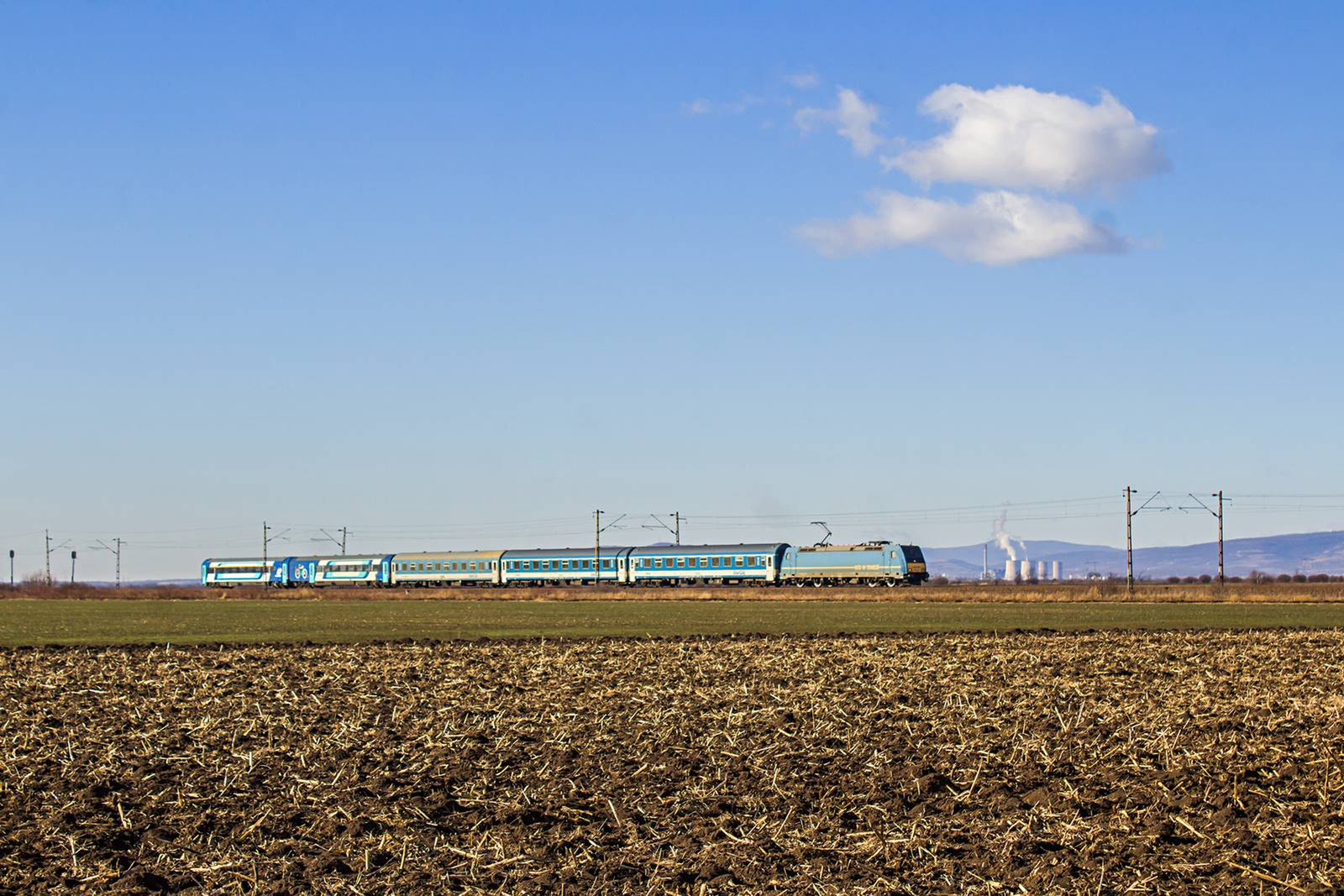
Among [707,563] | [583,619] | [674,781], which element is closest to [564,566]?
[707,563]

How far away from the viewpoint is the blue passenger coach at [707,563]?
113 meters

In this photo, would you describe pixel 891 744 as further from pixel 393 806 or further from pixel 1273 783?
pixel 393 806

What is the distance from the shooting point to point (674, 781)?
18.7 meters

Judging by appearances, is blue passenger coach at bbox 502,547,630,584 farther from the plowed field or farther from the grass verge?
the plowed field

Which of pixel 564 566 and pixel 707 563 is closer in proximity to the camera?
A: pixel 707 563

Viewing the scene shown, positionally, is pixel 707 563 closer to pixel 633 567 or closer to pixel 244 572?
pixel 633 567

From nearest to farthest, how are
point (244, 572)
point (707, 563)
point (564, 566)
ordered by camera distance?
point (707, 563) < point (564, 566) < point (244, 572)

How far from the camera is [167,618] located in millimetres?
64250

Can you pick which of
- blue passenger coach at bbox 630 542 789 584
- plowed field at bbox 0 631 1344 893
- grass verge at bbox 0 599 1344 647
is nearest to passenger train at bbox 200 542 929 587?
blue passenger coach at bbox 630 542 789 584

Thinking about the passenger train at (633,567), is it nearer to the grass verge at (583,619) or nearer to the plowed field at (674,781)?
the grass verge at (583,619)

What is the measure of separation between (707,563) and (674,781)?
95850 millimetres

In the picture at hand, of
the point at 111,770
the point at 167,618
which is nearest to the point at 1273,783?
the point at 111,770

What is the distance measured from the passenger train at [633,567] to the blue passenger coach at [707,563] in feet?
0.22

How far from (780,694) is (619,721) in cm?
465
